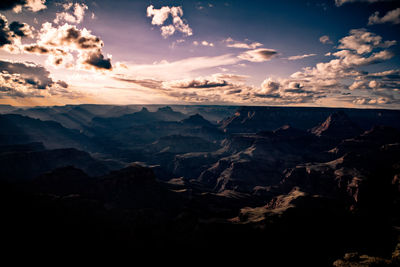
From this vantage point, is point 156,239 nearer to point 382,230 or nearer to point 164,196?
point 164,196

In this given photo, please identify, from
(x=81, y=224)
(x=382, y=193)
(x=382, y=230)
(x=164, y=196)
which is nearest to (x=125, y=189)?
(x=164, y=196)

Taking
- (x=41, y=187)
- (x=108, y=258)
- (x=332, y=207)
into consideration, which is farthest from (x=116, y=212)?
(x=332, y=207)

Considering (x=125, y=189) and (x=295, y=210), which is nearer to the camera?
(x=295, y=210)

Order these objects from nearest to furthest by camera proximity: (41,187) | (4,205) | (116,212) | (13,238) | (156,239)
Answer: (13,238), (4,205), (156,239), (116,212), (41,187)

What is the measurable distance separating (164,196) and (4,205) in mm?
105419

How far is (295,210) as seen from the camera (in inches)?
4882

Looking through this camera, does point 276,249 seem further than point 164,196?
No

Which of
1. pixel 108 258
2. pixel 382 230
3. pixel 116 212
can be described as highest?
pixel 382 230

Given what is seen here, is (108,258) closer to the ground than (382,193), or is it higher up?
closer to the ground

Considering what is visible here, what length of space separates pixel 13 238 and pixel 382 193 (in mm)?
244851

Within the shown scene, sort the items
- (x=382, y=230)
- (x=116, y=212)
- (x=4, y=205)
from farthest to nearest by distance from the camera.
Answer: (x=116, y=212) → (x=382, y=230) → (x=4, y=205)

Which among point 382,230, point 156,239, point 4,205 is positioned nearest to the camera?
point 4,205

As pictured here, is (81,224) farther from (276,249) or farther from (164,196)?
(276,249)

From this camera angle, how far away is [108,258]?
4210 inches
